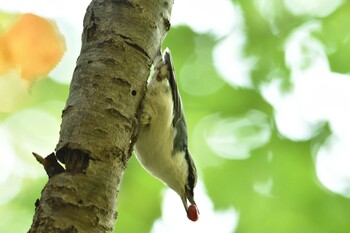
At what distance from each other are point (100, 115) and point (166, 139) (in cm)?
91

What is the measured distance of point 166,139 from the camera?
7.95 feet

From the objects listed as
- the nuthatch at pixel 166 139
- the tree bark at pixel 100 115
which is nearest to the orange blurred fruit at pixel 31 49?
the tree bark at pixel 100 115

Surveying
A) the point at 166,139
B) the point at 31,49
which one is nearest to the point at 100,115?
the point at 31,49

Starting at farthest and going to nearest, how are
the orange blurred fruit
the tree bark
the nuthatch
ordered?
1. the nuthatch
2. the orange blurred fruit
3. the tree bark

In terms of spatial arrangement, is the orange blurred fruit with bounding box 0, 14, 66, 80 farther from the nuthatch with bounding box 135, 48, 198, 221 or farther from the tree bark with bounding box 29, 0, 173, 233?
the nuthatch with bounding box 135, 48, 198, 221

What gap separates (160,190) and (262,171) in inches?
24.1

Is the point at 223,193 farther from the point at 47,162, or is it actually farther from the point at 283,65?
the point at 47,162

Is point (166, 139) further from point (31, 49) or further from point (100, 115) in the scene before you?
point (100, 115)

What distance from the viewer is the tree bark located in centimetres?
137

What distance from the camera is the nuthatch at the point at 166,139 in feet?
7.51

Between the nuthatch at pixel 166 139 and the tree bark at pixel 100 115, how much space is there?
1.26ft

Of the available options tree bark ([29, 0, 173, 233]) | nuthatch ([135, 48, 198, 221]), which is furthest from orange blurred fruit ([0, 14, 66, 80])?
nuthatch ([135, 48, 198, 221])

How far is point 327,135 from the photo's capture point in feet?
11.8

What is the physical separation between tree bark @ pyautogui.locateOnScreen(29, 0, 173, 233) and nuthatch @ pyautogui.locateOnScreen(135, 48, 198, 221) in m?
0.38
